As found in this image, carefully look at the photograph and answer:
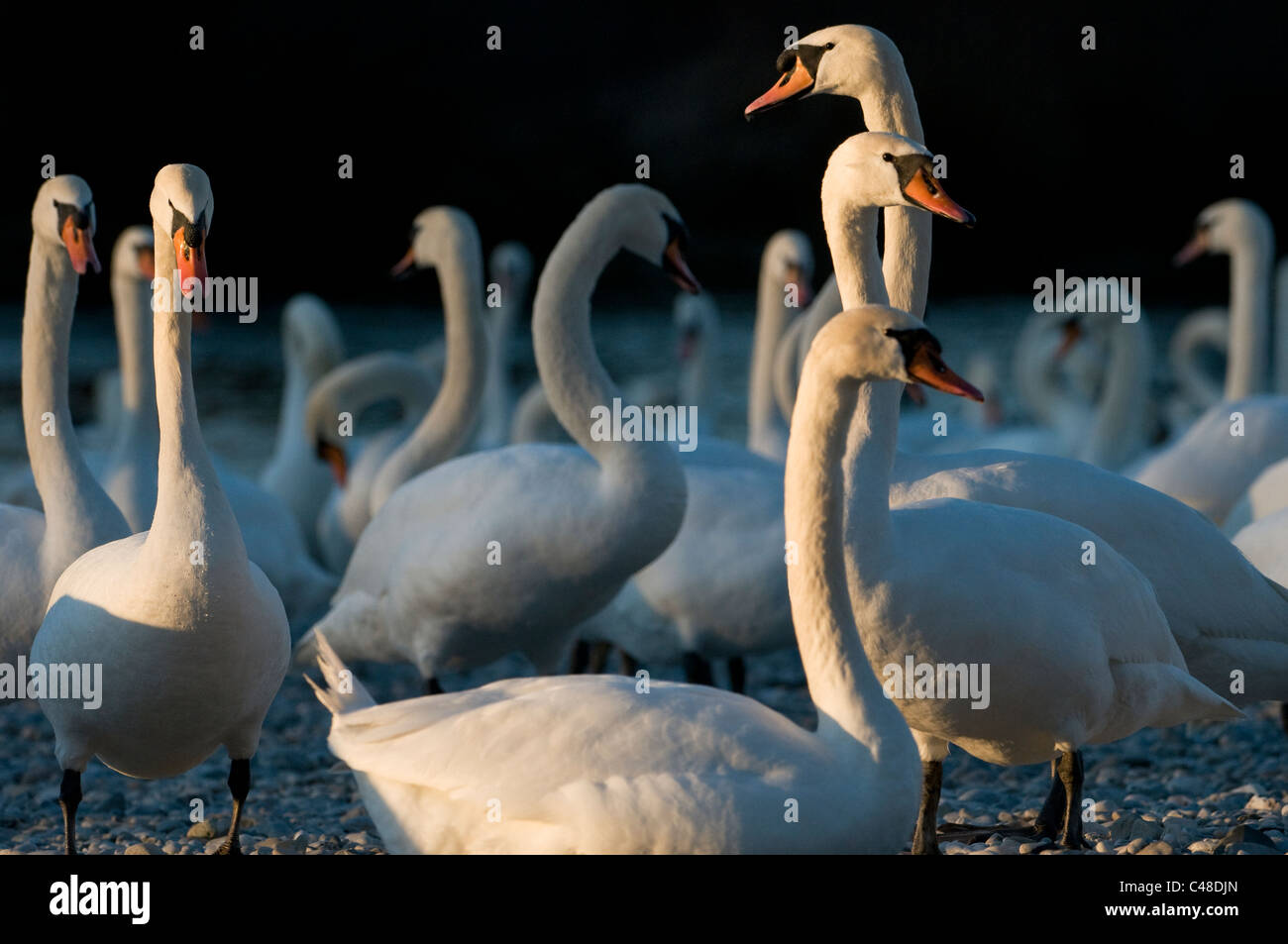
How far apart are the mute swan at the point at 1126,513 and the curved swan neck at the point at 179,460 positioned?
2006 mm

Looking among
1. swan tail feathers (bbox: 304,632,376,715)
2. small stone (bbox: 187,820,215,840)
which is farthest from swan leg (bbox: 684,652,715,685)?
swan tail feathers (bbox: 304,632,376,715)

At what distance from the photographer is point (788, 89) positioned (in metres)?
5.30

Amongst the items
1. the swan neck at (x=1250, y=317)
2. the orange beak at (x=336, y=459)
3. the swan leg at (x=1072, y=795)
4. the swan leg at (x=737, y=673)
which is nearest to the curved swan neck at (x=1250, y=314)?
the swan neck at (x=1250, y=317)

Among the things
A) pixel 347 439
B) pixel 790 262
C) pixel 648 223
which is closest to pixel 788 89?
pixel 648 223

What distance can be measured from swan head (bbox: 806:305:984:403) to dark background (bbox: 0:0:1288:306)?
23.8m

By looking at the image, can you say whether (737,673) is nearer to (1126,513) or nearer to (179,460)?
(1126,513)

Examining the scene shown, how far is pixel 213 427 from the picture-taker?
690 inches

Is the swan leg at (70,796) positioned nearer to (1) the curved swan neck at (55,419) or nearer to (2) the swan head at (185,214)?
(1) the curved swan neck at (55,419)

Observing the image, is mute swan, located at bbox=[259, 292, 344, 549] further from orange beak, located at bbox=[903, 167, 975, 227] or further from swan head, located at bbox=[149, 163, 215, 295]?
orange beak, located at bbox=[903, 167, 975, 227]

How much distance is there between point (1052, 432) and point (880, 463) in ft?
31.8

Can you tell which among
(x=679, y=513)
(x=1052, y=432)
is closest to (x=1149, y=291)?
(x=1052, y=432)

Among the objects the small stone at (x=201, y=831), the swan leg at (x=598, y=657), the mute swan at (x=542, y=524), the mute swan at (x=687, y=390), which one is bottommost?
the small stone at (x=201, y=831)

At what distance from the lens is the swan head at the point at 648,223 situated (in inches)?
253

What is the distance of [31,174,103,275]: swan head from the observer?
18.7 feet
